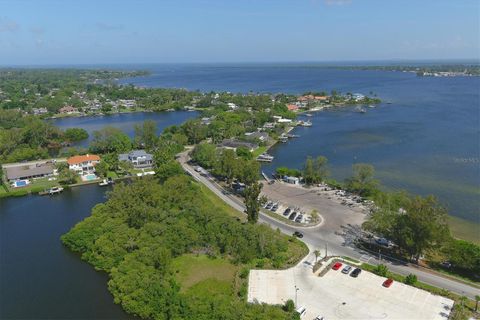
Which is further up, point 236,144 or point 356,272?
point 236,144

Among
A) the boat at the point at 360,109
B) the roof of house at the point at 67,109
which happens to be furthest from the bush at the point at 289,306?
the roof of house at the point at 67,109

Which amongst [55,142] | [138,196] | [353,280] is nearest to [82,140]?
[55,142]

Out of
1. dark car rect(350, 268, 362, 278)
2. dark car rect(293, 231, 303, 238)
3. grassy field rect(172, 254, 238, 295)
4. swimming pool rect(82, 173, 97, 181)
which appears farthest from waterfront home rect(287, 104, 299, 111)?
dark car rect(350, 268, 362, 278)

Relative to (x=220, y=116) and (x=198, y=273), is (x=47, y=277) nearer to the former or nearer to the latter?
(x=198, y=273)

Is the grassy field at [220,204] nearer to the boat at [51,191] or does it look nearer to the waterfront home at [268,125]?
the boat at [51,191]

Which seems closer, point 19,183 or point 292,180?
point 292,180

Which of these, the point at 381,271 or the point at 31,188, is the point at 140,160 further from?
the point at 381,271

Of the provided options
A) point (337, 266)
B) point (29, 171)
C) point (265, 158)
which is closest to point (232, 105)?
point (265, 158)
